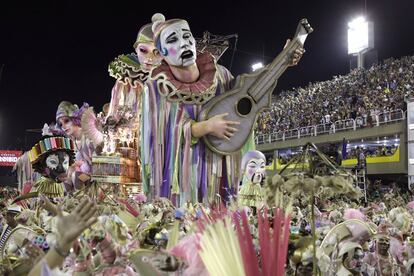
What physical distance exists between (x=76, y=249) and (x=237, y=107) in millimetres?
4618

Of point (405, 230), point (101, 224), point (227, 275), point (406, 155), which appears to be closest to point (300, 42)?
point (405, 230)

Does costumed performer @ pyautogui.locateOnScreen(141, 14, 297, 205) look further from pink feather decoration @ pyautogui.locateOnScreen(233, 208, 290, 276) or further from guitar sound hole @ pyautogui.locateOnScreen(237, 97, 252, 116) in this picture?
pink feather decoration @ pyautogui.locateOnScreen(233, 208, 290, 276)

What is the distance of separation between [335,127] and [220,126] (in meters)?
15.0

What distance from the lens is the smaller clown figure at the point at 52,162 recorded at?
632cm

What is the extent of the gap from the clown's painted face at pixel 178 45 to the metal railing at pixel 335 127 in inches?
489

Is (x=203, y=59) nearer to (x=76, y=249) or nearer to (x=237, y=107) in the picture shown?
(x=237, y=107)

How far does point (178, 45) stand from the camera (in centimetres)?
693

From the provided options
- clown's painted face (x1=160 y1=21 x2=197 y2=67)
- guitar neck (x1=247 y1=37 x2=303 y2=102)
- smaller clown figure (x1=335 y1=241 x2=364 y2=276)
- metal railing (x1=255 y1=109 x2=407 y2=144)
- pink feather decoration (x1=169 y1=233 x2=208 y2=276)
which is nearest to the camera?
pink feather decoration (x1=169 y1=233 x2=208 y2=276)

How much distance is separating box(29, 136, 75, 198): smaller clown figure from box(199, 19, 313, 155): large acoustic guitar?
1.79 metres

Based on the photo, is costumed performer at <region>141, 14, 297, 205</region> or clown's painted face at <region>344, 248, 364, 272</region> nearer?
clown's painted face at <region>344, 248, 364, 272</region>

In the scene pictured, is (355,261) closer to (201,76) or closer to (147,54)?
(201,76)

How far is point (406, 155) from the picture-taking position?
17875mm

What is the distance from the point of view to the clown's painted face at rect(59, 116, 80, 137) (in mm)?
12016

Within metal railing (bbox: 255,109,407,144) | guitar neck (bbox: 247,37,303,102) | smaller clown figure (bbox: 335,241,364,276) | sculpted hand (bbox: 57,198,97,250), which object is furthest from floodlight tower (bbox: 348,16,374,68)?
sculpted hand (bbox: 57,198,97,250)
